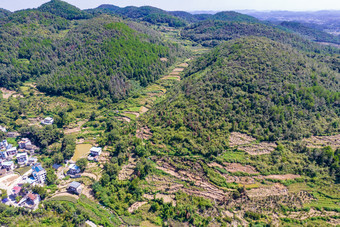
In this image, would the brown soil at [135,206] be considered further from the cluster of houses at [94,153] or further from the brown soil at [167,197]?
the cluster of houses at [94,153]

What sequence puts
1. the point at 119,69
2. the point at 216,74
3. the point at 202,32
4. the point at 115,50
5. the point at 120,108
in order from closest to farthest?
the point at 216,74
the point at 120,108
the point at 119,69
the point at 115,50
the point at 202,32

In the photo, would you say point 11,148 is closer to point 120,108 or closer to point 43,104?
point 43,104

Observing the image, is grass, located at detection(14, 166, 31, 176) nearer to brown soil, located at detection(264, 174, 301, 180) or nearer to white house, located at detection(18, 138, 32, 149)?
white house, located at detection(18, 138, 32, 149)

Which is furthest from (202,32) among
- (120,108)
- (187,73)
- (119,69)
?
(120,108)

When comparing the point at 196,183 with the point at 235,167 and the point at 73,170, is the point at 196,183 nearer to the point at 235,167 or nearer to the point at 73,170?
the point at 235,167

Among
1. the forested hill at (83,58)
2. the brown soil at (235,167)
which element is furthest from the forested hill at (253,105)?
the forested hill at (83,58)

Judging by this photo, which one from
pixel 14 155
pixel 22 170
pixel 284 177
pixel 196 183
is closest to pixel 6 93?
pixel 14 155

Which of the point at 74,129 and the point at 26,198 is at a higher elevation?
the point at 74,129

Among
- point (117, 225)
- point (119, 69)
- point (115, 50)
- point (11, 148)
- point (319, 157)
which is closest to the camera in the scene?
point (117, 225)
